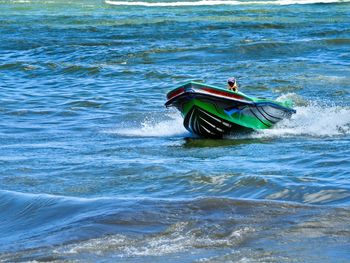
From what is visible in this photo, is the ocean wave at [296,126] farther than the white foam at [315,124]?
Yes

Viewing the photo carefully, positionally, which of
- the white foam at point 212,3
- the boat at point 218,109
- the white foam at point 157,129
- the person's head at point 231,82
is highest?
the person's head at point 231,82

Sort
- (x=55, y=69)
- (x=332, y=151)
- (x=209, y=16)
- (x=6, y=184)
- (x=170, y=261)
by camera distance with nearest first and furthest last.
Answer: (x=170, y=261), (x=6, y=184), (x=332, y=151), (x=55, y=69), (x=209, y=16)

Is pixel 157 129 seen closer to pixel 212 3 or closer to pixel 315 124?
pixel 315 124

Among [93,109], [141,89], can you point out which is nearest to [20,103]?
[93,109]

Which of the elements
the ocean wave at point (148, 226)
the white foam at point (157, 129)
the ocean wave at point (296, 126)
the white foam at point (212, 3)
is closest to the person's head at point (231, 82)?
the ocean wave at point (296, 126)

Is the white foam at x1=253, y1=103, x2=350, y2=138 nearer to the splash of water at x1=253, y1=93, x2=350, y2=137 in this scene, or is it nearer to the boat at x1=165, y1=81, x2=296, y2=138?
the splash of water at x1=253, y1=93, x2=350, y2=137

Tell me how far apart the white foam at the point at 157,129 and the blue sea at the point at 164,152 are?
0.06 metres

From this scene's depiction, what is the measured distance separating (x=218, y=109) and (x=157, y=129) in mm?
1998

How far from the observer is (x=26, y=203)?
32.8 feet

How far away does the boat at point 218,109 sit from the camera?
1471cm

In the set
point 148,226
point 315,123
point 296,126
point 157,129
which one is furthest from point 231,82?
point 148,226

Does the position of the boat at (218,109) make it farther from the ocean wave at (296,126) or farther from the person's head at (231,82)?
the person's head at (231,82)

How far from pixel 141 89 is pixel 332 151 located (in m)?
9.48

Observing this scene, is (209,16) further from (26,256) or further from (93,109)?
(26,256)
